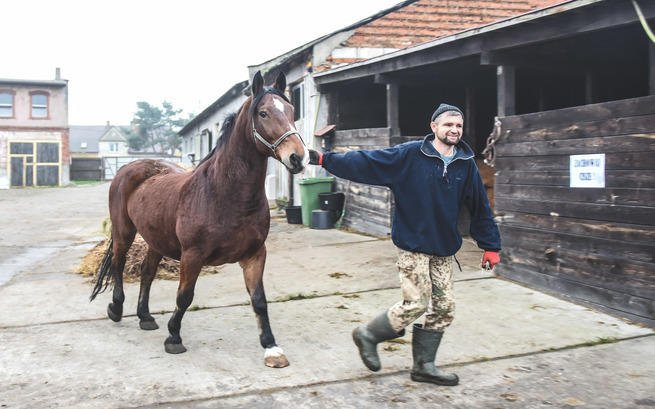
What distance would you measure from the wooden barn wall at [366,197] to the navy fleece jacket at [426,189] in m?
5.90

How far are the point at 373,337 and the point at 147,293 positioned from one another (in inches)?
92.4

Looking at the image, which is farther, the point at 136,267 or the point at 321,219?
the point at 321,219

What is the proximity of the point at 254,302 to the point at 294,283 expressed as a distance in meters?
2.43

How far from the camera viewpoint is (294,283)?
6.34 metres

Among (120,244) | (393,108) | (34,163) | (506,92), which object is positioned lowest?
(120,244)

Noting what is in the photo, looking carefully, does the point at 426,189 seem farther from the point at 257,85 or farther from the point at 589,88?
the point at 589,88

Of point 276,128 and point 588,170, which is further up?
point 276,128

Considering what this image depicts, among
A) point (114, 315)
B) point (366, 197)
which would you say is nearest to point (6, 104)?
point (366, 197)

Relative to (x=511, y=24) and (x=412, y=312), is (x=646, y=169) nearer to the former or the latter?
(x=511, y=24)

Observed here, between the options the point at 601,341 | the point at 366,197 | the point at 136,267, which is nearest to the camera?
the point at 601,341

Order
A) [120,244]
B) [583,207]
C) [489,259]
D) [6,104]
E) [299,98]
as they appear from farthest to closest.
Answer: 1. [6,104]
2. [299,98]
3. [583,207]
4. [120,244]
5. [489,259]

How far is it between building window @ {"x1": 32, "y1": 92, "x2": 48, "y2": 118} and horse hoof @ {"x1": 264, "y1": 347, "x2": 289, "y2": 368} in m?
33.3

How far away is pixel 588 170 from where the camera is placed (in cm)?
526

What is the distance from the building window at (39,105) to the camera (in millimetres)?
31844
